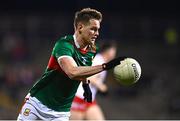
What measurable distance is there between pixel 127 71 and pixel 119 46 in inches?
630

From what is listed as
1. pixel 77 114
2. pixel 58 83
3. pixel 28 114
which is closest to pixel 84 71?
pixel 58 83

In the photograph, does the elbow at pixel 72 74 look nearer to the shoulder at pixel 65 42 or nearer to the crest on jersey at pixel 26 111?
the shoulder at pixel 65 42

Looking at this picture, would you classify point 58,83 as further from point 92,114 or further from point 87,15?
point 92,114

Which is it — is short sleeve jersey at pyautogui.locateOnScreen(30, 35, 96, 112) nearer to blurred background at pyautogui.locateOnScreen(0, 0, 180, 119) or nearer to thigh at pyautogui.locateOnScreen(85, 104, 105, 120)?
thigh at pyautogui.locateOnScreen(85, 104, 105, 120)

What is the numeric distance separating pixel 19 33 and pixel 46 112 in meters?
14.4

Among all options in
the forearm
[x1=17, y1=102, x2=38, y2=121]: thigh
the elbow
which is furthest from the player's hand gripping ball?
[x1=17, y1=102, x2=38, y2=121]: thigh

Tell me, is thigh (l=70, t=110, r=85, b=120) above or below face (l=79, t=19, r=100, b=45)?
below

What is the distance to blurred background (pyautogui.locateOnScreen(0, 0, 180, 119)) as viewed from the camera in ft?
58.7

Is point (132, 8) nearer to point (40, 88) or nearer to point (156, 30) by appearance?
point (156, 30)

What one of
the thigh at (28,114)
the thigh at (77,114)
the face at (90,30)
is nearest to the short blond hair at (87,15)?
the face at (90,30)

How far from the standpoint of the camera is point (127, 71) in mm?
5836

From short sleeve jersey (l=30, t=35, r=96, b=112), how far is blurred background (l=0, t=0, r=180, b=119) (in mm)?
9933

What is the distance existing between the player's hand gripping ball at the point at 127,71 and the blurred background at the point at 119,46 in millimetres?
10506

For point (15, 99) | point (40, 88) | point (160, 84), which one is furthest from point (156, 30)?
point (40, 88)
